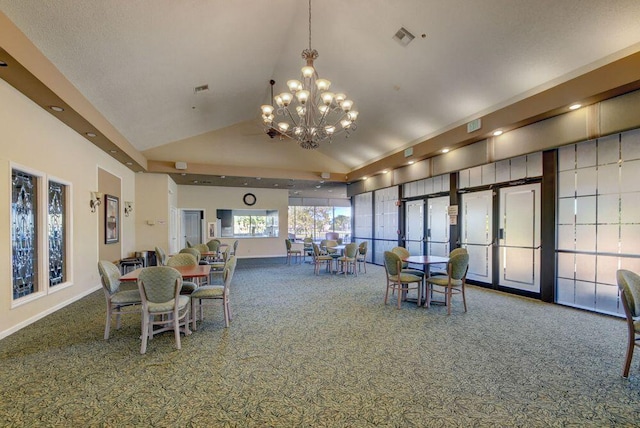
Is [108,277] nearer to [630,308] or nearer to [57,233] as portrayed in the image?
[57,233]

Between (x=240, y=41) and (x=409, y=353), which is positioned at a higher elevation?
(x=240, y=41)

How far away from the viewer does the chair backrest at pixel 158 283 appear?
315 cm

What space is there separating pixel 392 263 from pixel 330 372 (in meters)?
2.49

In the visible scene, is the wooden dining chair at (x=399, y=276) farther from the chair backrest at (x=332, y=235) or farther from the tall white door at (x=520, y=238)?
the chair backrest at (x=332, y=235)

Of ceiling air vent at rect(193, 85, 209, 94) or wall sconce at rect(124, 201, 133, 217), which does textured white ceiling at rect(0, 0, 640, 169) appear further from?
wall sconce at rect(124, 201, 133, 217)

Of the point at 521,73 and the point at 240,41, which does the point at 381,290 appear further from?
the point at 240,41

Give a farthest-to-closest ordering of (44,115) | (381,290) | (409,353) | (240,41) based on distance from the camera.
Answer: (381,290), (240,41), (44,115), (409,353)

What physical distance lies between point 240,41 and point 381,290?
17.1 ft

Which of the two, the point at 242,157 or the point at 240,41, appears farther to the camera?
the point at 242,157

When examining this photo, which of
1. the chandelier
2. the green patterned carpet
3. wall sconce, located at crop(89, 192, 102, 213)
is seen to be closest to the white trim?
the green patterned carpet

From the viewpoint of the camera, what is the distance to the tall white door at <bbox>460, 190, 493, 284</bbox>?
20.2 ft

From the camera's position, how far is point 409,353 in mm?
3102

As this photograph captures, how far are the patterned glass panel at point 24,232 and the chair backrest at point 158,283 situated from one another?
2.07 meters

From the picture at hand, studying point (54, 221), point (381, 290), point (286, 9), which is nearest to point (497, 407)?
point (381, 290)
